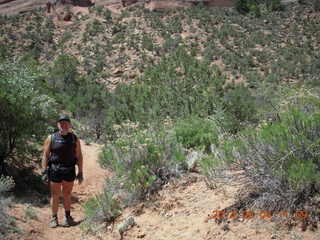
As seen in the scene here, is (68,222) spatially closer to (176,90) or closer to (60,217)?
(60,217)

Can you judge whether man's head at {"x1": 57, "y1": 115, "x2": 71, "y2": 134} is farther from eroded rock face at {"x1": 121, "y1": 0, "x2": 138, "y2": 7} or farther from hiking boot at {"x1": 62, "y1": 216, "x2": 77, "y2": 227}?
eroded rock face at {"x1": 121, "y1": 0, "x2": 138, "y2": 7}

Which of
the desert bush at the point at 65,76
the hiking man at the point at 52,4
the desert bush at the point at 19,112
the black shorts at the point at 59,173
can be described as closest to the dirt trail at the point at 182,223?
the black shorts at the point at 59,173

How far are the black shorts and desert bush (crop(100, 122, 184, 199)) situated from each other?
0.71m

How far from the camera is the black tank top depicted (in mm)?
5508

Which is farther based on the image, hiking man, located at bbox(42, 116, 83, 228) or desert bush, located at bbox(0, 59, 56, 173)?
desert bush, located at bbox(0, 59, 56, 173)

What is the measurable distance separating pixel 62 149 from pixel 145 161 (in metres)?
1.22

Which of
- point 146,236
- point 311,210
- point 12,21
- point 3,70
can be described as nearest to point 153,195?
point 146,236

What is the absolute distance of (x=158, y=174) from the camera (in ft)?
19.0

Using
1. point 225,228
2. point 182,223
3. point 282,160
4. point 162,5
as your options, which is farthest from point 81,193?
point 162,5

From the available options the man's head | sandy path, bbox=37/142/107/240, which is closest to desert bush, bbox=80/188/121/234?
sandy path, bbox=37/142/107/240

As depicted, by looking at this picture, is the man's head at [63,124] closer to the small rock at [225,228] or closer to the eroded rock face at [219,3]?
the small rock at [225,228]

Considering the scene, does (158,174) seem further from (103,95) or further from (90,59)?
(90,59)

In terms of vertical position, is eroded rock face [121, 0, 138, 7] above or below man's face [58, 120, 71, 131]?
below

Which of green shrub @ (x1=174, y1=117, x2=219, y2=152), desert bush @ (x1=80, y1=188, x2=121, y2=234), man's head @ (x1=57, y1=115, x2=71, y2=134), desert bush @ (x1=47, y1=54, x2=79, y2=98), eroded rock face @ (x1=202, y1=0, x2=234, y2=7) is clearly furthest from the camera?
eroded rock face @ (x1=202, y1=0, x2=234, y2=7)
